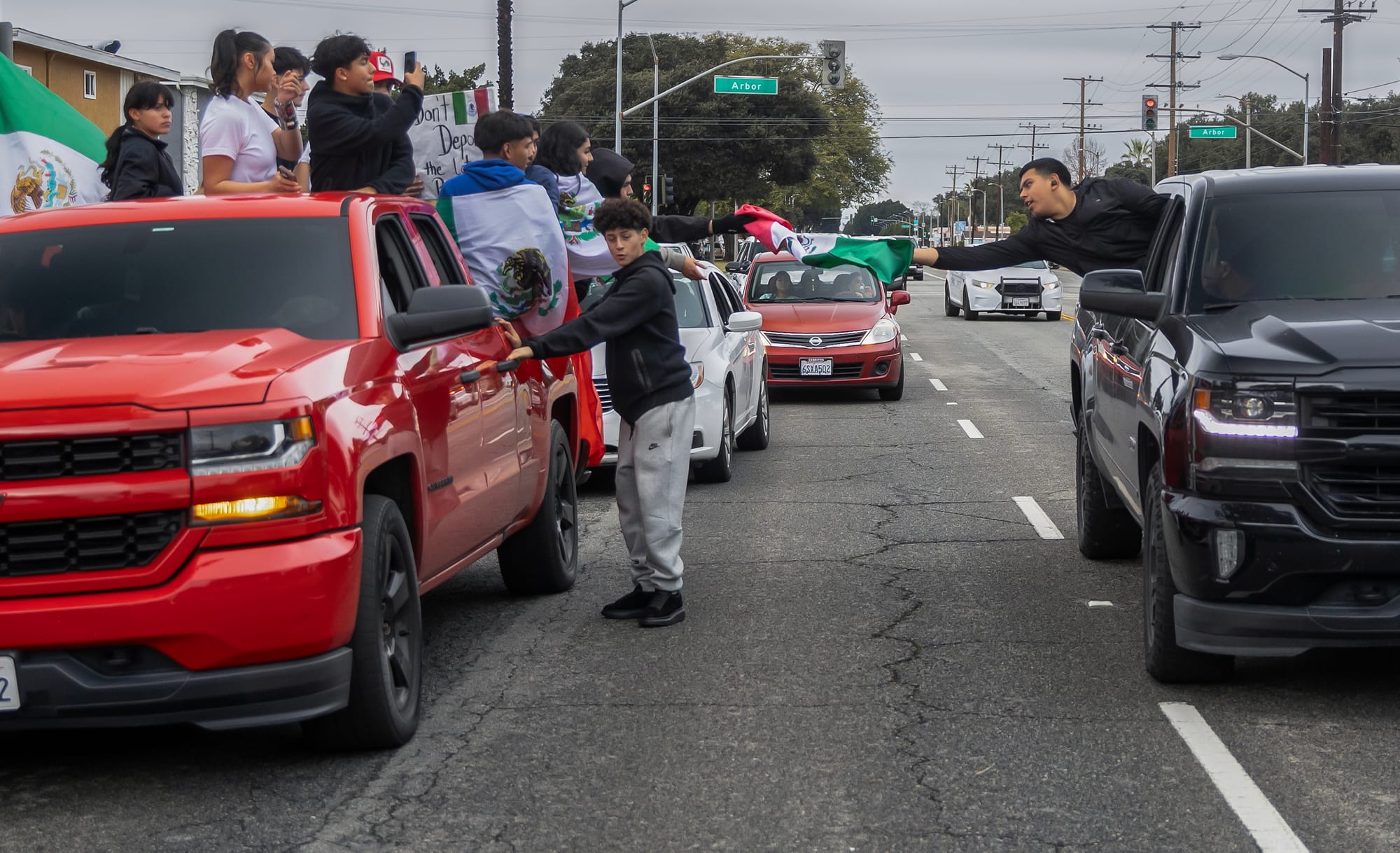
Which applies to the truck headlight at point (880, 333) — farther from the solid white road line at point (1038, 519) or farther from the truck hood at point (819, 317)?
the solid white road line at point (1038, 519)

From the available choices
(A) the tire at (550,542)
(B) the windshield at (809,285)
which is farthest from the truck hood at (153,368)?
(B) the windshield at (809,285)

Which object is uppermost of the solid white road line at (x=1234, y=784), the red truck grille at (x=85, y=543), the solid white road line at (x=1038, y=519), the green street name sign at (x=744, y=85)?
the green street name sign at (x=744, y=85)

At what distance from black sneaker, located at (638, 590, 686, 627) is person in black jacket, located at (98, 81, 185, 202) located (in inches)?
116

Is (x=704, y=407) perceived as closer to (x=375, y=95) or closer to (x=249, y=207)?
(x=375, y=95)

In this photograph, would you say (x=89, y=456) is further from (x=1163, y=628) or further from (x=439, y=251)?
(x=1163, y=628)

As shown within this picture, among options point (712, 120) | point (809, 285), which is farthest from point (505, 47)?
point (712, 120)

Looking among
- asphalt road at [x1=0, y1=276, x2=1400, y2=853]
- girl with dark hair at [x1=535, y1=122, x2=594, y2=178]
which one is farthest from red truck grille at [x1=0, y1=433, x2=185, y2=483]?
girl with dark hair at [x1=535, y1=122, x2=594, y2=178]

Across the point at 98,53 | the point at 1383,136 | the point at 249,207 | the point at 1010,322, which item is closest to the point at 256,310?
the point at 249,207

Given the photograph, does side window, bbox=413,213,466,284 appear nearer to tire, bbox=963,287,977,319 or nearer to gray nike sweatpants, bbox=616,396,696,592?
gray nike sweatpants, bbox=616,396,696,592

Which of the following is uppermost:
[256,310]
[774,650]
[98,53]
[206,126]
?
[98,53]

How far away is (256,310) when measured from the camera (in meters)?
5.74

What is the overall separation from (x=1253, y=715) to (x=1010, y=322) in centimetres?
3118

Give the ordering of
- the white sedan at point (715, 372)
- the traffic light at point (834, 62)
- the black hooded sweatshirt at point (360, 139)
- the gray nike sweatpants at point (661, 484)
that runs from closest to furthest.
Answer: 1. the gray nike sweatpants at point (661, 484)
2. the black hooded sweatshirt at point (360, 139)
3. the white sedan at point (715, 372)
4. the traffic light at point (834, 62)

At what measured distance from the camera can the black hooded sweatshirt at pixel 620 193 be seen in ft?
28.5
